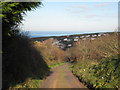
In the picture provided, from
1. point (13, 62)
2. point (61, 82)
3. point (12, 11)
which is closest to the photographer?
point (12, 11)

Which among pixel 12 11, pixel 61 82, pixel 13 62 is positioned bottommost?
pixel 61 82

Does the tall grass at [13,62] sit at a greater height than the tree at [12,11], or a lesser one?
lesser

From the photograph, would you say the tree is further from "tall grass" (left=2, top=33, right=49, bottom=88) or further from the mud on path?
the mud on path

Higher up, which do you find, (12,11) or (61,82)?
(12,11)

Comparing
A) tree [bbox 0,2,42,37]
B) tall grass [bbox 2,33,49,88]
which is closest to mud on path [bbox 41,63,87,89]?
tall grass [bbox 2,33,49,88]

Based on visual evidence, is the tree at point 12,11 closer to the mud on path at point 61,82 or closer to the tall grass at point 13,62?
the tall grass at point 13,62

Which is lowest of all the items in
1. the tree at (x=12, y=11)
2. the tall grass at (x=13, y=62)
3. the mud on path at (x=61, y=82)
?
the mud on path at (x=61, y=82)

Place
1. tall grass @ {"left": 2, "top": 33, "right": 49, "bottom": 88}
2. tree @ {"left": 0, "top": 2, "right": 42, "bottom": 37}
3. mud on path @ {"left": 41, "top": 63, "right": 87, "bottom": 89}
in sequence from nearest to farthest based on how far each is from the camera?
tree @ {"left": 0, "top": 2, "right": 42, "bottom": 37}
tall grass @ {"left": 2, "top": 33, "right": 49, "bottom": 88}
mud on path @ {"left": 41, "top": 63, "right": 87, "bottom": 89}

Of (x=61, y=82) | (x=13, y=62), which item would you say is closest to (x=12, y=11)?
(x=13, y=62)

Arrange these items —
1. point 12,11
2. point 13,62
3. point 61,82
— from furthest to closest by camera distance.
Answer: point 61,82, point 13,62, point 12,11

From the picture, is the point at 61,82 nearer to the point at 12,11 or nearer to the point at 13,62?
the point at 13,62

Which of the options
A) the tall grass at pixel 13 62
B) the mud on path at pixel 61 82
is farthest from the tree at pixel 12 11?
the mud on path at pixel 61 82

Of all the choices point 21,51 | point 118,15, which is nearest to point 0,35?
point 21,51

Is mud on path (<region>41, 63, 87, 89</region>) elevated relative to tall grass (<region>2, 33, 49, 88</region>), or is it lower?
lower
